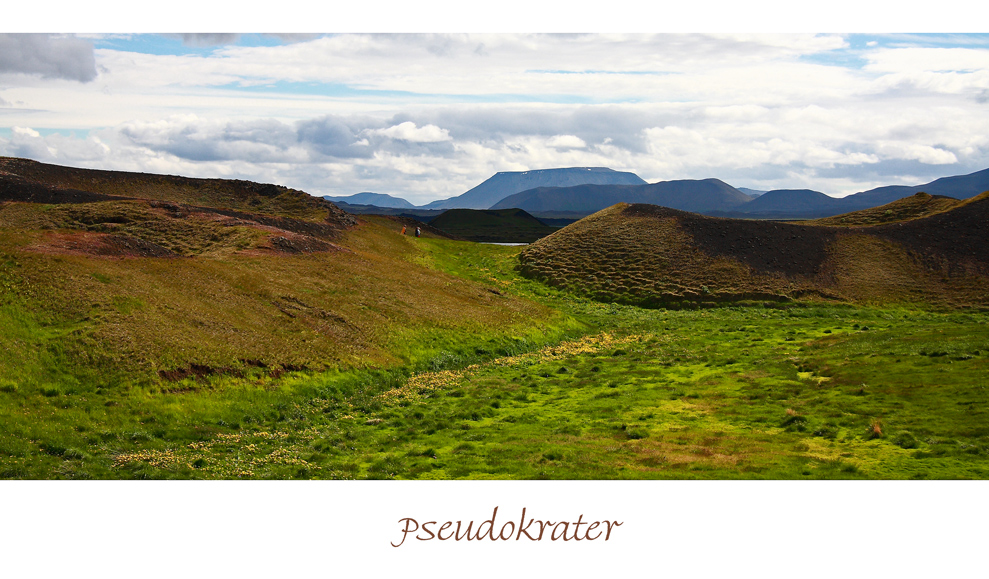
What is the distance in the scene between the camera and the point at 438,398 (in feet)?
105

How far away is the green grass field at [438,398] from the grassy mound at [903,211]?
5656 centimetres

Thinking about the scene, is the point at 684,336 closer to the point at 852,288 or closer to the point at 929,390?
the point at 929,390

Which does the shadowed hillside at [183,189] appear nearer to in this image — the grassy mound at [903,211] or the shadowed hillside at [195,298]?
the shadowed hillside at [195,298]

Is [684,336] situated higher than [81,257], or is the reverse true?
[81,257]

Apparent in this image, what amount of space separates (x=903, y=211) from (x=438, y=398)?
91.8m

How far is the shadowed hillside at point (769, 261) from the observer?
223 ft

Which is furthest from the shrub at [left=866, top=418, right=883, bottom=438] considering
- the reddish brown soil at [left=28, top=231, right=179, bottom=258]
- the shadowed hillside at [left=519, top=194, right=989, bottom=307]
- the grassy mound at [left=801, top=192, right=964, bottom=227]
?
the grassy mound at [left=801, top=192, right=964, bottom=227]

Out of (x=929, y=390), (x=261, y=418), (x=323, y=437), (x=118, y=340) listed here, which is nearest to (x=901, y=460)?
(x=929, y=390)

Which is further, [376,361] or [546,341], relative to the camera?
[546,341]

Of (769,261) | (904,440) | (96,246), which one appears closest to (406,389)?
Answer: (904,440)

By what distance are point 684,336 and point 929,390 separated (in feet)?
80.8

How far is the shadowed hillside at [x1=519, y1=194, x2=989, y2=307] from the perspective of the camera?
223ft

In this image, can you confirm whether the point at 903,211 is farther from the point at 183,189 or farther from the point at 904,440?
the point at 183,189

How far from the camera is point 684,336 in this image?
5084cm
